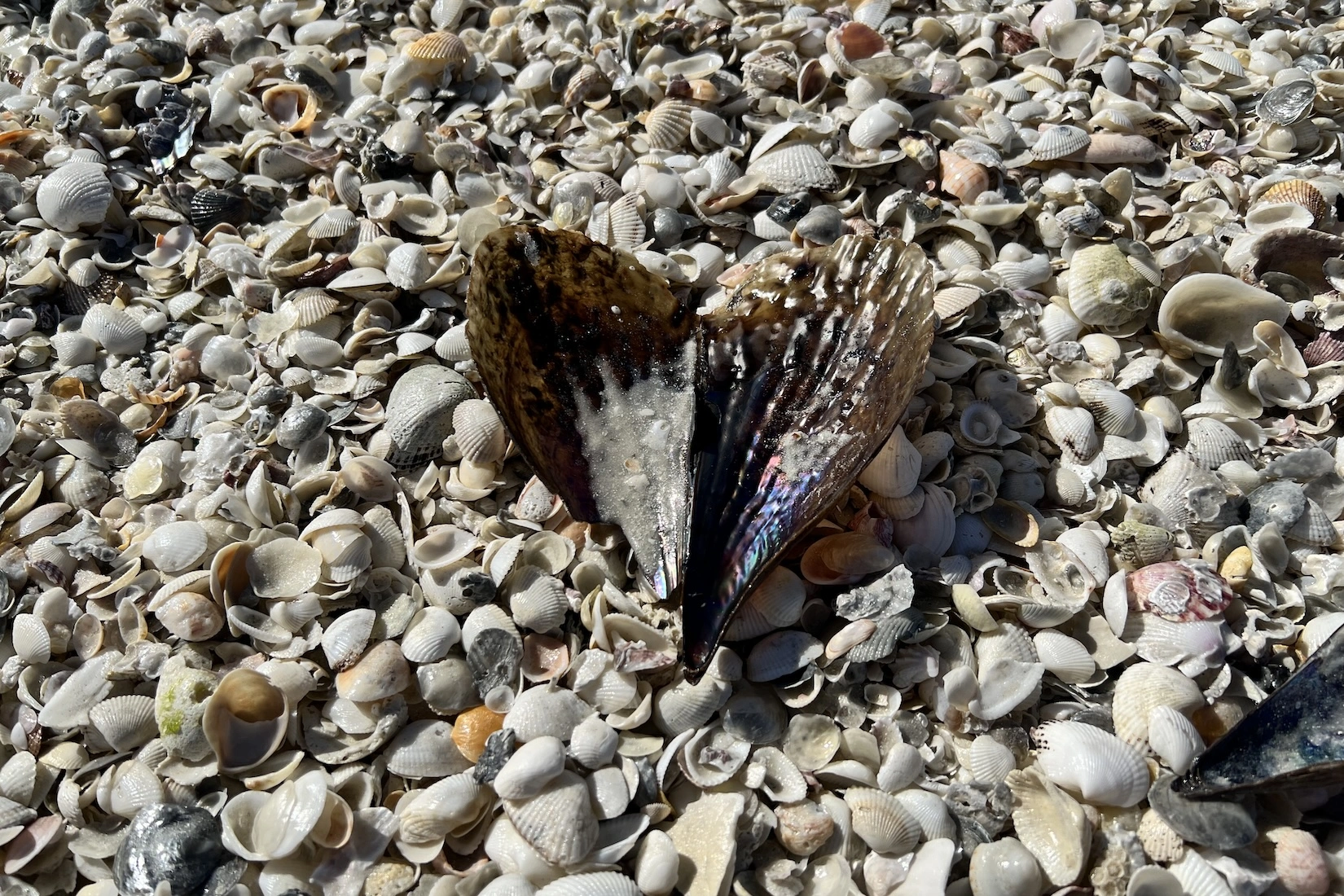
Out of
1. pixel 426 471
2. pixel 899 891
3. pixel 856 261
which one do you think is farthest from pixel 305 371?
pixel 899 891

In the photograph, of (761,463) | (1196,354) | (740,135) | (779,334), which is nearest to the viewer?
(761,463)

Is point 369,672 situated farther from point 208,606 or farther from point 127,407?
point 127,407

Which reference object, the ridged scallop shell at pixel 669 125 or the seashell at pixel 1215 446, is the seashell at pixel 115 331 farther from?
the seashell at pixel 1215 446

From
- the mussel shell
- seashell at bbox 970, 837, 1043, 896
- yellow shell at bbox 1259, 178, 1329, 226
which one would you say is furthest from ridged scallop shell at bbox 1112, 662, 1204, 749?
yellow shell at bbox 1259, 178, 1329, 226

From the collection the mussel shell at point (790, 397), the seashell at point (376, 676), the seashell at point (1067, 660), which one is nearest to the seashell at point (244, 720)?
the seashell at point (376, 676)

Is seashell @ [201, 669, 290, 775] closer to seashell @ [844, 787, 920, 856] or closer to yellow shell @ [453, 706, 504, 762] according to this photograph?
yellow shell @ [453, 706, 504, 762]
